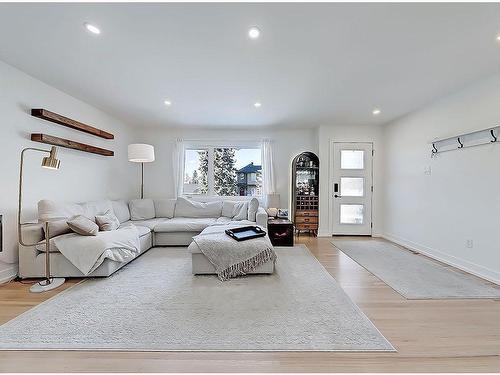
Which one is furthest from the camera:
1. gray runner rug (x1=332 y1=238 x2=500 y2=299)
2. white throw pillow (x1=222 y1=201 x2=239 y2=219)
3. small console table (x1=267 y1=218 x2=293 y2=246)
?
white throw pillow (x1=222 y1=201 x2=239 y2=219)

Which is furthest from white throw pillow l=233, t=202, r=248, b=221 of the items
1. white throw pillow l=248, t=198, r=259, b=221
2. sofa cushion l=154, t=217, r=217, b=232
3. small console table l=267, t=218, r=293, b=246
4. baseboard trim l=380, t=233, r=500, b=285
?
baseboard trim l=380, t=233, r=500, b=285

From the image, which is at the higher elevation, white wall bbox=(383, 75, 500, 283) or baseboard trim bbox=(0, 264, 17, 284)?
white wall bbox=(383, 75, 500, 283)

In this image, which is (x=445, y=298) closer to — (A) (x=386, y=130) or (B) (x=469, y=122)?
(B) (x=469, y=122)

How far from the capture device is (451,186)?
3.56m

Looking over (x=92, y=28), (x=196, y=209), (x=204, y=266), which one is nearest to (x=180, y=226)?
(x=196, y=209)

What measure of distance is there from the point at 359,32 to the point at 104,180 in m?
4.68

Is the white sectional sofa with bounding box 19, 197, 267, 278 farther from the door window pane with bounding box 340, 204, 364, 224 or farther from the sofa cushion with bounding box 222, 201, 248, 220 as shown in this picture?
the door window pane with bounding box 340, 204, 364, 224

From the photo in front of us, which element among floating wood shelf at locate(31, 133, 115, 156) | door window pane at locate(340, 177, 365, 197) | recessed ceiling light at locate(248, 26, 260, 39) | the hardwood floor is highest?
recessed ceiling light at locate(248, 26, 260, 39)

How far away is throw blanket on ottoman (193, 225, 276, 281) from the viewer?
2951 millimetres

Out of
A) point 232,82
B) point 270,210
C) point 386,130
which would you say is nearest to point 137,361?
point 232,82

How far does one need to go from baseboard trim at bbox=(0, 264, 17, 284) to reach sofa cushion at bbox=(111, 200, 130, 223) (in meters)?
1.60

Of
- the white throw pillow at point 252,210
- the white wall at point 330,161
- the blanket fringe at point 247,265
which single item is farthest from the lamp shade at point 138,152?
the white wall at point 330,161

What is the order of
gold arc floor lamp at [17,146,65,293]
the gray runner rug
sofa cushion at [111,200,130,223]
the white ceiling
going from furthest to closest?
sofa cushion at [111,200,130,223] → gold arc floor lamp at [17,146,65,293] → the gray runner rug → the white ceiling

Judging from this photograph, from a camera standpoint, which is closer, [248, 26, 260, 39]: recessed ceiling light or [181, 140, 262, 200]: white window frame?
[248, 26, 260, 39]: recessed ceiling light
